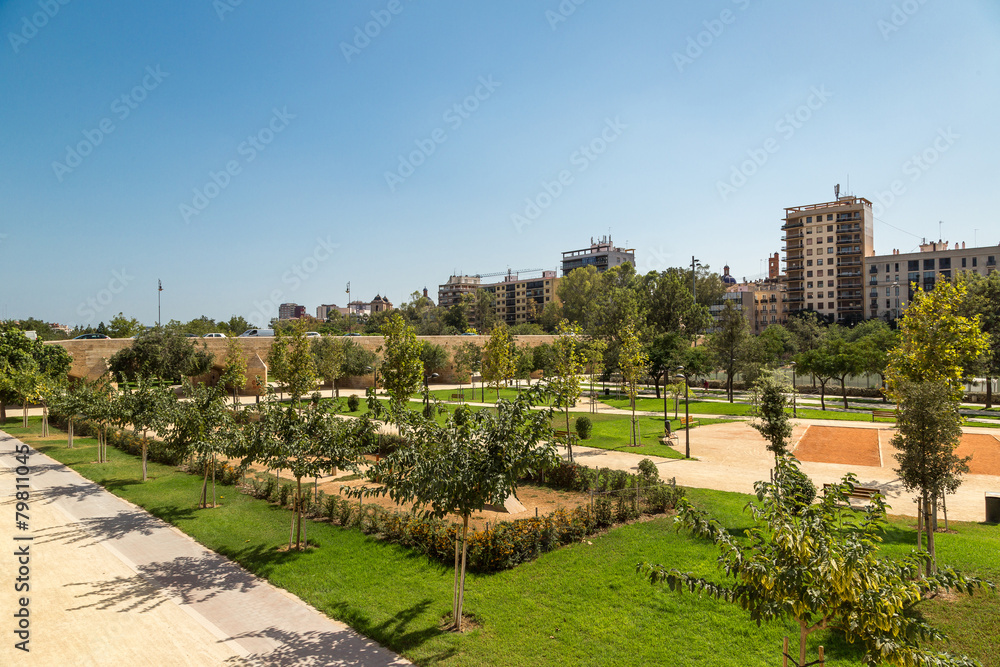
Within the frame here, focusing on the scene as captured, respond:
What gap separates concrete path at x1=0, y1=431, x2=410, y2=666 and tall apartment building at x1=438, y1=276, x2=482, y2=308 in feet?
518

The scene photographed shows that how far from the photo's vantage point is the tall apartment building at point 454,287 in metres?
173

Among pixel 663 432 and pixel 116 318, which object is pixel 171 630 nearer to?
pixel 663 432

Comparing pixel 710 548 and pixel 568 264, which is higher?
pixel 568 264

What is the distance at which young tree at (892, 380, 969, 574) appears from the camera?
10.4m

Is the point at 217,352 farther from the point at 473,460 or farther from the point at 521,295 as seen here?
the point at 521,295

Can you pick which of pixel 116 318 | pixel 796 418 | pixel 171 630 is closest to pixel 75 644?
pixel 171 630

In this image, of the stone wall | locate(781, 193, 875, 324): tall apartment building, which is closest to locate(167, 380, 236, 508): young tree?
the stone wall

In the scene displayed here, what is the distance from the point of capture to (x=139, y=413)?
18688mm

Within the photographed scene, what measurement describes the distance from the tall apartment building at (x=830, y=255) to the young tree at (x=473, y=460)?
3766 inches

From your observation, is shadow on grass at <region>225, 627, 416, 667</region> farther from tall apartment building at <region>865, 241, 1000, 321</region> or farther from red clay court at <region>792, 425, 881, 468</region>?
tall apartment building at <region>865, 241, 1000, 321</region>

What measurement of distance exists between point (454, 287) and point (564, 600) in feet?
546

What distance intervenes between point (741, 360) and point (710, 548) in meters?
35.9

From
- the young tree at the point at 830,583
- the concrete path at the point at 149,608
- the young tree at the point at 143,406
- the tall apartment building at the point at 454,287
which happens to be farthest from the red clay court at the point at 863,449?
the tall apartment building at the point at 454,287

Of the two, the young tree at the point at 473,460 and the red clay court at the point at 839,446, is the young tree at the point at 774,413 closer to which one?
the red clay court at the point at 839,446
